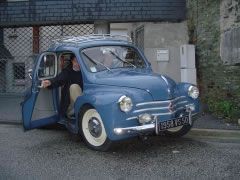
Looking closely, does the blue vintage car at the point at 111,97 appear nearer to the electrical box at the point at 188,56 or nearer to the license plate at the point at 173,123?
the license plate at the point at 173,123

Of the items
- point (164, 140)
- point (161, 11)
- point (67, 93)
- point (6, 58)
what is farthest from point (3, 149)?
point (6, 58)

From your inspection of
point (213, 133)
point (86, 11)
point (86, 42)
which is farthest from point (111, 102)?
point (86, 11)

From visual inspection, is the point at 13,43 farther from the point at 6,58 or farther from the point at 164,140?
the point at 164,140

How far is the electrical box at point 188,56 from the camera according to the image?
11.3 m

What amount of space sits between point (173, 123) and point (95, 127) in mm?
1211

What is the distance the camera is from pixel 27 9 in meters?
13.2

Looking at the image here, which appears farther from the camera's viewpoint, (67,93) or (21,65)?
(21,65)

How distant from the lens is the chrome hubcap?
7.31 meters

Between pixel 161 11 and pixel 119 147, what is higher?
pixel 161 11

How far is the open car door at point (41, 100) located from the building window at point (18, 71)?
6383mm

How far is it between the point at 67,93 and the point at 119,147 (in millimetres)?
1487

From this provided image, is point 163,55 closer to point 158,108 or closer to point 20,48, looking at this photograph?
point 158,108

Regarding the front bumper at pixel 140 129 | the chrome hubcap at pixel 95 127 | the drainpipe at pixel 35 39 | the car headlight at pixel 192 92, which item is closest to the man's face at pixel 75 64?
the chrome hubcap at pixel 95 127

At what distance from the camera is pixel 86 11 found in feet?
41.8
